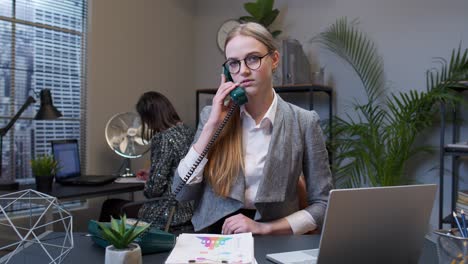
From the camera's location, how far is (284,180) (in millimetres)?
1575

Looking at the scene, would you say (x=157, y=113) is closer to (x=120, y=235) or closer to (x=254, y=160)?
(x=254, y=160)

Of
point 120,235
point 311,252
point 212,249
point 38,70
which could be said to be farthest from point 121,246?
point 38,70

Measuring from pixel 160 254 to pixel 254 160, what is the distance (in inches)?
19.6

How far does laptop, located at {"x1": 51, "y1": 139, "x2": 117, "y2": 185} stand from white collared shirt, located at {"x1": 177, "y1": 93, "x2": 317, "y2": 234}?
177cm

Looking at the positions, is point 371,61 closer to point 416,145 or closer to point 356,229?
point 416,145

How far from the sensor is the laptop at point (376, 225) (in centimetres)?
100

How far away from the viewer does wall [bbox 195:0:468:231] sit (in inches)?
141

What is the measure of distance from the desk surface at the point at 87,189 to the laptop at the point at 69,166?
4 cm

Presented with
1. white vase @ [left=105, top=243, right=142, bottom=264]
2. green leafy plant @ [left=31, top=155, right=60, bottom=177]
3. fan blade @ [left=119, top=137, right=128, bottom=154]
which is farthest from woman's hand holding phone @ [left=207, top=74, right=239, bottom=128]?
fan blade @ [left=119, top=137, right=128, bottom=154]

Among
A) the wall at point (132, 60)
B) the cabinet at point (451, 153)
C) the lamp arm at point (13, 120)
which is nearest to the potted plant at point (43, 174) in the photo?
the lamp arm at point (13, 120)

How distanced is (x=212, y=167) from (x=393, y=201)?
0.67 m

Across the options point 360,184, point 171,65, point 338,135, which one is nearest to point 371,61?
point 338,135

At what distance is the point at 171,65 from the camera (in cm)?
462

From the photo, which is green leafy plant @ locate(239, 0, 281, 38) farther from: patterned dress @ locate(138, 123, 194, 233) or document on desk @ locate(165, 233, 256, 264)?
document on desk @ locate(165, 233, 256, 264)
